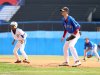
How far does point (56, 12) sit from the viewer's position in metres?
40.1

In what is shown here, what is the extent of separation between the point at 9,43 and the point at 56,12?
34.7 ft

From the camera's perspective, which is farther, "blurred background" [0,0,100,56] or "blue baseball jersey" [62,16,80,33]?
"blurred background" [0,0,100,56]

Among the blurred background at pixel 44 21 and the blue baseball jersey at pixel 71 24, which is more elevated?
the blue baseball jersey at pixel 71 24

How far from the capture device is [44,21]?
34625 mm

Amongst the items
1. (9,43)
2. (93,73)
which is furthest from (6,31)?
(93,73)

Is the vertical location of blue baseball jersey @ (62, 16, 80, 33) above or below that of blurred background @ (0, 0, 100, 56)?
above

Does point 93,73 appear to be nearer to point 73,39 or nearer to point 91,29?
point 73,39

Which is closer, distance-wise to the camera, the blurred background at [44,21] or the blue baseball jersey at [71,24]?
the blue baseball jersey at [71,24]

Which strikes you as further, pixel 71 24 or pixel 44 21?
pixel 44 21

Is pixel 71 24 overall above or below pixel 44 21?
above

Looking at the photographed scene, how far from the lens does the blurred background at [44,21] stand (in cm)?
3034

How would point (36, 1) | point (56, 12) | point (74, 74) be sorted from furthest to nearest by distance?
point (36, 1) < point (56, 12) < point (74, 74)

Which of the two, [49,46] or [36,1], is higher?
[36,1]

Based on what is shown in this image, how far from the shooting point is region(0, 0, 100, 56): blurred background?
30344mm
